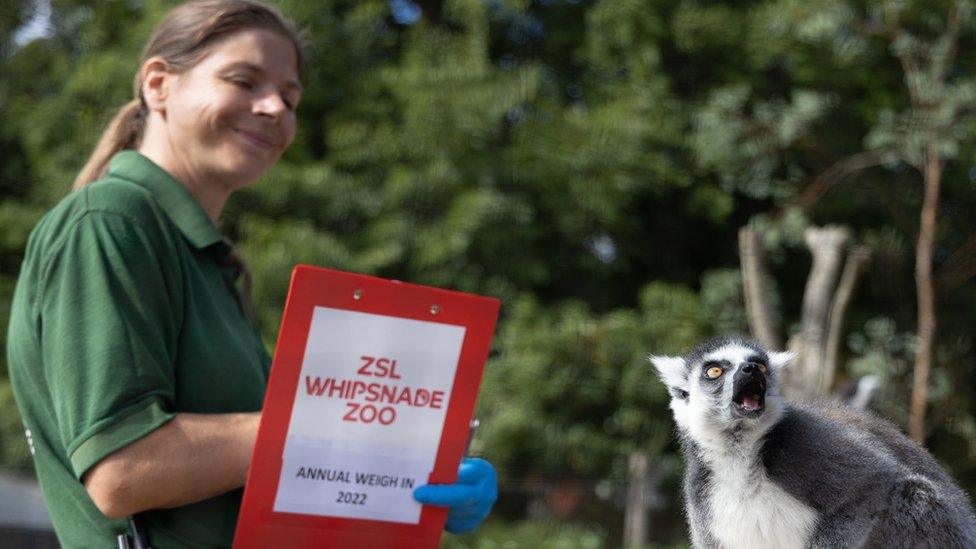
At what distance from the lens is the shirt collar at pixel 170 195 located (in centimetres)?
179

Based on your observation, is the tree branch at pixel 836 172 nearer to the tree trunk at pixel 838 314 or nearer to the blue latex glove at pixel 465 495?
the tree trunk at pixel 838 314

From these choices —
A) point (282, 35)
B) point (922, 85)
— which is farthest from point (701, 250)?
point (282, 35)

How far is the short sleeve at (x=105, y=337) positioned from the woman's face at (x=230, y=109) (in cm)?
30

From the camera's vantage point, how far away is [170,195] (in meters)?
1.81

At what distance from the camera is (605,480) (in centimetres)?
611

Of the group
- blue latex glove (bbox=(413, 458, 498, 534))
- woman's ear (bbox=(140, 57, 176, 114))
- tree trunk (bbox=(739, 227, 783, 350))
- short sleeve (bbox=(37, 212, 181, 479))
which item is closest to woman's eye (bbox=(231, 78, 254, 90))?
woman's ear (bbox=(140, 57, 176, 114))

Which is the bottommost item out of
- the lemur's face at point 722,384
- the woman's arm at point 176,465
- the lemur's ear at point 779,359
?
the woman's arm at point 176,465

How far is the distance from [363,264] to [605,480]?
1932mm

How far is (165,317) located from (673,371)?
831 mm

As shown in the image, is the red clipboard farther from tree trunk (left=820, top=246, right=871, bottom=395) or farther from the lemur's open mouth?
tree trunk (left=820, top=246, right=871, bottom=395)

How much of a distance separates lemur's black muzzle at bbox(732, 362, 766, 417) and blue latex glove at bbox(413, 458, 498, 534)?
54cm

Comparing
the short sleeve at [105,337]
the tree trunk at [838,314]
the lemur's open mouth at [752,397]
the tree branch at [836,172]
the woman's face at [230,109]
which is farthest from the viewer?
the tree branch at [836,172]

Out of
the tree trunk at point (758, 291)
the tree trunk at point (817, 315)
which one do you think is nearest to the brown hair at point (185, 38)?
the tree trunk at point (758, 291)

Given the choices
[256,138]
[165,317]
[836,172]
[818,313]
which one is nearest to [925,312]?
[818,313]
